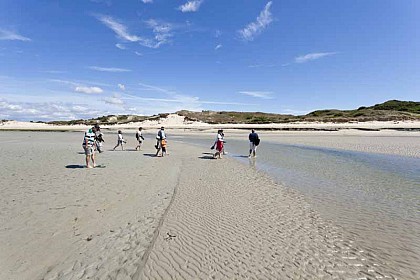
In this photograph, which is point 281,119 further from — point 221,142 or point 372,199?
point 372,199

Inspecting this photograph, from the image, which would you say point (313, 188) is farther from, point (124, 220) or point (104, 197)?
point (104, 197)

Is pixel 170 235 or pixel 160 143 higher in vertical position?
pixel 160 143

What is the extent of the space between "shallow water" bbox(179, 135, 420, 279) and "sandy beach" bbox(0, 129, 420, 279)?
0.34m

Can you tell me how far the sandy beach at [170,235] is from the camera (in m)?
4.29

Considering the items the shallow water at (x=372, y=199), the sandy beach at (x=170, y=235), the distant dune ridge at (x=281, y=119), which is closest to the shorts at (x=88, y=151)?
the sandy beach at (x=170, y=235)

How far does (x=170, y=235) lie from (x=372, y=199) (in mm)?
7493

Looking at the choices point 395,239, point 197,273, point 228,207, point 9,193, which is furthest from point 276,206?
point 9,193

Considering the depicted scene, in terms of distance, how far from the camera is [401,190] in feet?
31.4

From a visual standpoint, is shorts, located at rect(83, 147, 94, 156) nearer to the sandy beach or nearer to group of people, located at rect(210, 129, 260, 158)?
the sandy beach

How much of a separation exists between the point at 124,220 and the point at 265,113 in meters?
108

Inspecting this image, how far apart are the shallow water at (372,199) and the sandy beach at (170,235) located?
1.11 ft

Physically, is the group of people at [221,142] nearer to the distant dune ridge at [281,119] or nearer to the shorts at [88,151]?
the shorts at [88,151]

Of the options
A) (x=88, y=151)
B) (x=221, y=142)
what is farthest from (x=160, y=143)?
(x=88, y=151)

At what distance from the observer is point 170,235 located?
5.59m
